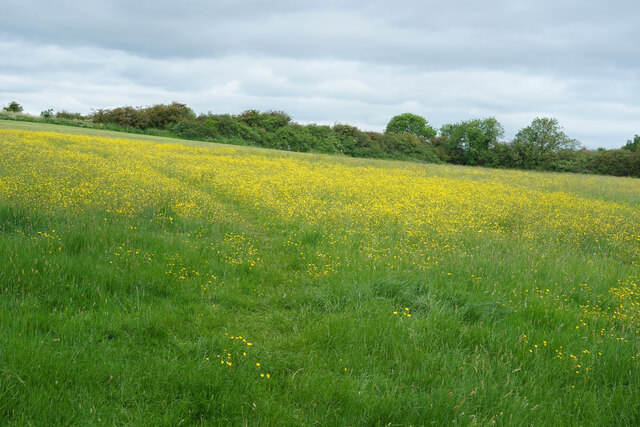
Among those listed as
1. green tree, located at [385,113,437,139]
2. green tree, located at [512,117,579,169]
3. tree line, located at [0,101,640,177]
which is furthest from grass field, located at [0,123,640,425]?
green tree, located at [385,113,437,139]

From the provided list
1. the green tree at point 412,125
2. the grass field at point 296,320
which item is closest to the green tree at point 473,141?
the green tree at point 412,125

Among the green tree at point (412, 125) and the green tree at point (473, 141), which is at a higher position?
the green tree at point (412, 125)

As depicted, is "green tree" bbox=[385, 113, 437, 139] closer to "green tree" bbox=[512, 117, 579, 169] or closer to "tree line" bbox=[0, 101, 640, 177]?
"tree line" bbox=[0, 101, 640, 177]

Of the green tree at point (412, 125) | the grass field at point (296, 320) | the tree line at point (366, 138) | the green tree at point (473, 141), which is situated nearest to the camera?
the grass field at point (296, 320)

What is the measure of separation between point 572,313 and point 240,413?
173 inches

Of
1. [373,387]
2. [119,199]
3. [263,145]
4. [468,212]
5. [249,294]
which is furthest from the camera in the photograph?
[263,145]

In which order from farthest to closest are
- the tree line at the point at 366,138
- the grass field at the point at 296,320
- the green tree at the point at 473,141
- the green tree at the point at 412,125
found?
1. the green tree at the point at 412,125
2. the green tree at the point at 473,141
3. the tree line at the point at 366,138
4. the grass field at the point at 296,320

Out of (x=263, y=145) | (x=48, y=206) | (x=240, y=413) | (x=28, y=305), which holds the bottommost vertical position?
(x=240, y=413)

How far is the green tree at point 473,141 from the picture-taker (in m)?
68.1

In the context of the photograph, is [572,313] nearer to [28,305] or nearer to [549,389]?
[549,389]

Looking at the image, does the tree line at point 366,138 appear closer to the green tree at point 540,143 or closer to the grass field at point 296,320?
A: the green tree at point 540,143

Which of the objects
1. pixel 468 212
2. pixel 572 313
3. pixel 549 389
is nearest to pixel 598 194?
pixel 468 212

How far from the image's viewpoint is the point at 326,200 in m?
12.5

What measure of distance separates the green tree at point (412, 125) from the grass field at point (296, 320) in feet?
315
